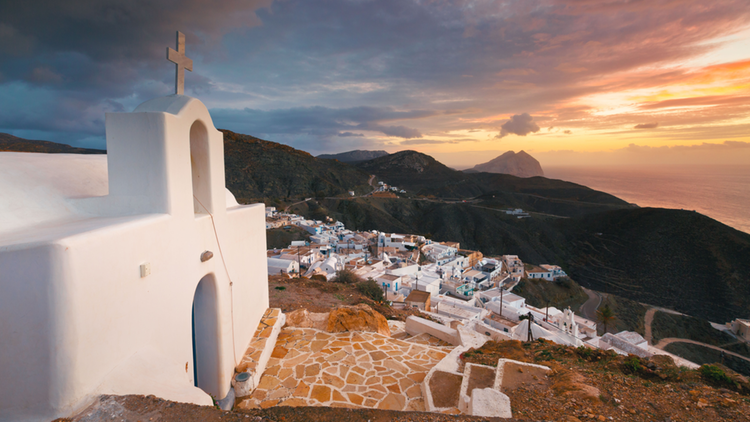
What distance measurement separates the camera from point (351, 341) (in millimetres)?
5625

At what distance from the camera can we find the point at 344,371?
4684 millimetres

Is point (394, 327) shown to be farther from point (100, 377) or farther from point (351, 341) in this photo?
point (100, 377)

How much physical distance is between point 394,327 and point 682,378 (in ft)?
15.7

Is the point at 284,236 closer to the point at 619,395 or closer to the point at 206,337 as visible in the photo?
the point at 206,337

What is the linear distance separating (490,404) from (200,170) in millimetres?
3870

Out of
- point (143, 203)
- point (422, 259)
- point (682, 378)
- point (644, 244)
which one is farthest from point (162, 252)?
point (644, 244)

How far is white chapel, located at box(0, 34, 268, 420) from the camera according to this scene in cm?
185

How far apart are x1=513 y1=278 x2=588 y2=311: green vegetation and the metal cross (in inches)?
1248

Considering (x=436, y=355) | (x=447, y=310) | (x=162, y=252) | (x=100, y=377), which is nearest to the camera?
(x=100, y=377)

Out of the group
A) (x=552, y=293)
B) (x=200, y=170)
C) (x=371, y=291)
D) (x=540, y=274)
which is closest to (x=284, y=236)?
(x=371, y=291)

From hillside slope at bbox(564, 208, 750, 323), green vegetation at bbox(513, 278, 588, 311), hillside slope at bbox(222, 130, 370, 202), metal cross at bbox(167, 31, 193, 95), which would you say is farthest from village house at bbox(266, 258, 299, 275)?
hillside slope at bbox(564, 208, 750, 323)

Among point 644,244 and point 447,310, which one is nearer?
point 447,310

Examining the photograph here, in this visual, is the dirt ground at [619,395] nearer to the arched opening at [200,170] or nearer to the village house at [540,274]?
the arched opening at [200,170]

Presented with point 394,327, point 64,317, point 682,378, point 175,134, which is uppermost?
point 175,134
